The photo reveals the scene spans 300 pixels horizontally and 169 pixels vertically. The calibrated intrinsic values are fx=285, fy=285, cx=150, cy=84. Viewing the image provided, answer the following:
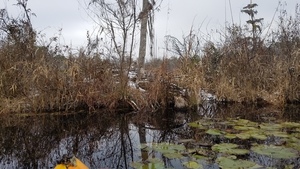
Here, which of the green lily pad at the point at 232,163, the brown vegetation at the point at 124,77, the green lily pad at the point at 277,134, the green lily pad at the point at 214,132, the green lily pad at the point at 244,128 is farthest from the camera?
the brown vegetation at the point at 124,77

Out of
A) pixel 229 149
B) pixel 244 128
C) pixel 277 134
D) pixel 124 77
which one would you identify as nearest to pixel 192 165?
pixel 229 149

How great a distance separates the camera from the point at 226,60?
28.2 ft

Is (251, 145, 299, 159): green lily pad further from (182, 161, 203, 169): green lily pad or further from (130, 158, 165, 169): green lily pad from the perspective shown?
(130, 158, 165, 169): green lily pad

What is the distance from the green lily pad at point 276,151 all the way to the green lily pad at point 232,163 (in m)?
0.44

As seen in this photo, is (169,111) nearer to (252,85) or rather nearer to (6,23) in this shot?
(252,85)

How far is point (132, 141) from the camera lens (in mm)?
3992

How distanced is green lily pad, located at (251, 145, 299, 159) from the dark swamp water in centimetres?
2

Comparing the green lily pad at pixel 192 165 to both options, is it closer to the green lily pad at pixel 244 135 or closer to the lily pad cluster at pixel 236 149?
the lily pad cluster at pixel 236 149

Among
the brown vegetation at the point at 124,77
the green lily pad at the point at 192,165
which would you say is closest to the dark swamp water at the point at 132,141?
the green lily pad at the point at 192,165

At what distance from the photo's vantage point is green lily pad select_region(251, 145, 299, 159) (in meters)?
3.03

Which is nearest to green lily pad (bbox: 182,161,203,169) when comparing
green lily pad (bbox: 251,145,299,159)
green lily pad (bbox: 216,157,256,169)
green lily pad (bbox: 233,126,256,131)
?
green lily pad (bbox: 216,157,256,169)

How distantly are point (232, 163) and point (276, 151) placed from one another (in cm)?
71

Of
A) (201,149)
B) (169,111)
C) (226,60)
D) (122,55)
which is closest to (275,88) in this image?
(226,60)

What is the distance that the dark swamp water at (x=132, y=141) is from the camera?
9.77 feet
